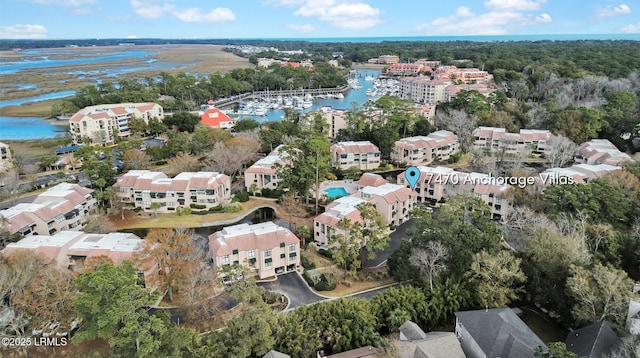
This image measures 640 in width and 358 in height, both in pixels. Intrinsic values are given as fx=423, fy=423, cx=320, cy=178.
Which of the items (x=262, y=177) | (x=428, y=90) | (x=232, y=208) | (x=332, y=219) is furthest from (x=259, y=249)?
(x=428, y=90)

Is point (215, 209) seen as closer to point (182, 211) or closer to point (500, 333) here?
point (182, 211)

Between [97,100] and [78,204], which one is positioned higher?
[97,100]

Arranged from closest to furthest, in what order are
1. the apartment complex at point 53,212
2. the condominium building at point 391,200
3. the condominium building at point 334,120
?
the apartment complex at point 53,212 → the condominium building at point 391,200 → the condominium building at point 334,120

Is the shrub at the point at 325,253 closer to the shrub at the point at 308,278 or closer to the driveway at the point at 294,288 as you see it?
the shrub at the point at 308,278

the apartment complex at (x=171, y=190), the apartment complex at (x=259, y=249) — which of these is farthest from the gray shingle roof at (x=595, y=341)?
the apartment complex at (x=171, y=190)

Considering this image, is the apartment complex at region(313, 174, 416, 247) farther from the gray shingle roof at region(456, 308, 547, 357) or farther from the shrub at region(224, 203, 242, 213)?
the gray shingle roof at region(456, 308, 547, 357)

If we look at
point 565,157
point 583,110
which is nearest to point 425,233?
point 565,157

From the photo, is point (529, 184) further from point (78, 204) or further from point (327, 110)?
point (78, 204)
